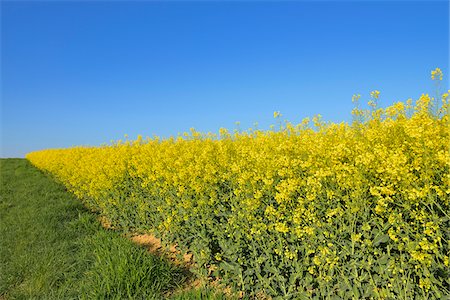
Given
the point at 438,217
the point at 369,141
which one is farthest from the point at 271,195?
the point at 438,217

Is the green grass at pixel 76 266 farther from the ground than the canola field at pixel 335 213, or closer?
closer

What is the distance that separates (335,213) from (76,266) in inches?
175

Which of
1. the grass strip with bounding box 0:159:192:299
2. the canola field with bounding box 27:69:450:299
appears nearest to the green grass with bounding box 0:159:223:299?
the grass strip with bounding box 0:159:192:299

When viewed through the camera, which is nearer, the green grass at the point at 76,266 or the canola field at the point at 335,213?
the canola field at the point at 335,213

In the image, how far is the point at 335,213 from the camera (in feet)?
10.2

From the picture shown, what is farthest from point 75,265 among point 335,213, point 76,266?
point 335,213

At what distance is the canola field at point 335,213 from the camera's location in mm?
2846

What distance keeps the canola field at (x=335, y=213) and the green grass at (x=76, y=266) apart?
24.4 inches

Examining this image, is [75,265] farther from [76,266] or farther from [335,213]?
[335,213]

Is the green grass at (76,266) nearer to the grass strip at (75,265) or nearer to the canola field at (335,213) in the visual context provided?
the grass strip at (75,265)

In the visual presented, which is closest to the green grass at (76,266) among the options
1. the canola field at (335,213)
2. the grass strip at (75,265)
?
the grass strip at (75,265)

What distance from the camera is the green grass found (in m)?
4.49

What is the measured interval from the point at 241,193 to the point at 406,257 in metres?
1.85

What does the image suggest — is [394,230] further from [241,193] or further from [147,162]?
[147,162]
